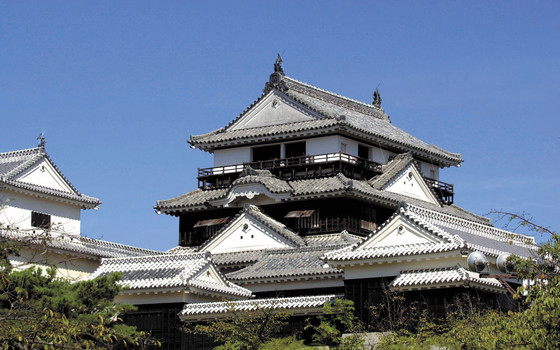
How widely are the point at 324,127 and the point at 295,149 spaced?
105 inches

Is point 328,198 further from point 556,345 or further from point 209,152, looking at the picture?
point 556,345

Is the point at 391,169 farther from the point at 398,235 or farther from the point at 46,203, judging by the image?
the point at 46,203

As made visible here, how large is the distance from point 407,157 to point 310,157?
17.3ft

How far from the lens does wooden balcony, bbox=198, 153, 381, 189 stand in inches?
1951

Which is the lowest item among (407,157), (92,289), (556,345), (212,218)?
(556,345)

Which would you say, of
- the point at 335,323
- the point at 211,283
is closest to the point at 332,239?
the point at 211,283

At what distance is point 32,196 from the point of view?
177ft

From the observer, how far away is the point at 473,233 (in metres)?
36.1

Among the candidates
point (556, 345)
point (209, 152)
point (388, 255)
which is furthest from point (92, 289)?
point (209, 152)

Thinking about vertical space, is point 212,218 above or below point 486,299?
above

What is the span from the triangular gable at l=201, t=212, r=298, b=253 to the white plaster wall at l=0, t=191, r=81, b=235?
8987 mm

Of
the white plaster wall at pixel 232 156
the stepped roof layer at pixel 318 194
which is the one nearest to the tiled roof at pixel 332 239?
the stepped roof layer at pixel 318 194

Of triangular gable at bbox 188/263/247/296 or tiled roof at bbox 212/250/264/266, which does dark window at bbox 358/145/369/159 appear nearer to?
tiled roof at bbox 212/250/264/266

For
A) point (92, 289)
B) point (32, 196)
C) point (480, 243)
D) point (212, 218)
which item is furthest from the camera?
point (32, 196)
